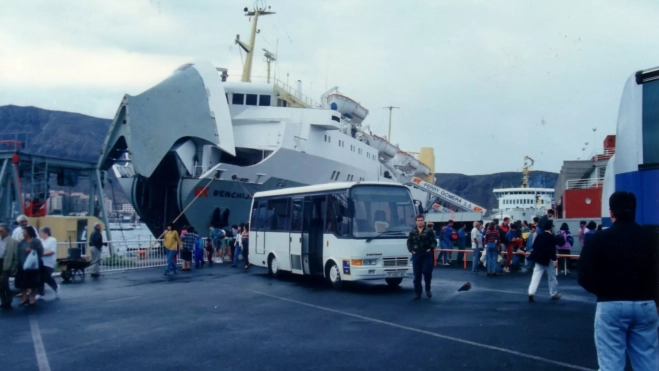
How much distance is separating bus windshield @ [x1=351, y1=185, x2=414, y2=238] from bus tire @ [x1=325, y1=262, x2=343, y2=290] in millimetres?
1049

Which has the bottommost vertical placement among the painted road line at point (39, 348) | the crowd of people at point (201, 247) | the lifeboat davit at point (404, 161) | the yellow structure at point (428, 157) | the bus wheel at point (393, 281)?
the painted road line at point (39, 348)

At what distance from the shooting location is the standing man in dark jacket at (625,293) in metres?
4.02

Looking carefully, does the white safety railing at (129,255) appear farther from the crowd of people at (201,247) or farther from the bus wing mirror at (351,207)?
the bus wing mirror at (351,207)

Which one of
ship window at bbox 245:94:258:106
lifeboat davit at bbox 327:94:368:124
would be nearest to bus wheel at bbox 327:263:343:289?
ship window at bbox 245:94:258:106

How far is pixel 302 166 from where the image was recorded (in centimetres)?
2944

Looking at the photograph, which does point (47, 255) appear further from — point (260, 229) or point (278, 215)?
point (260, 229)

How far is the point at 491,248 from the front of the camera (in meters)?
16.2

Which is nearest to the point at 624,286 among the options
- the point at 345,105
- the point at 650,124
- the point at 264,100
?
the point at 650,124

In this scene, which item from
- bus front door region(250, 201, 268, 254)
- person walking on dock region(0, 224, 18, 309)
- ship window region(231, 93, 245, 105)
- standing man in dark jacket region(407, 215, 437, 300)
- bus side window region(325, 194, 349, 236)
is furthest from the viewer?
ship window region(231, 93, 245, 105)

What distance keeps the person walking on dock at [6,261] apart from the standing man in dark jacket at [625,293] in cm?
996

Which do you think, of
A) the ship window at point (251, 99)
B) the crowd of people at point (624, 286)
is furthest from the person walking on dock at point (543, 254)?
the ship window at point (251, 99)

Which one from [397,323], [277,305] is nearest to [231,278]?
[277,305]

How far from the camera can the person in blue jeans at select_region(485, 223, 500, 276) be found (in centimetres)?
1595

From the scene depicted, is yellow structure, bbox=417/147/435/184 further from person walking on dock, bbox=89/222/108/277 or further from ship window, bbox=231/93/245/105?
person walking on dock, bbox=89/222/108/277
